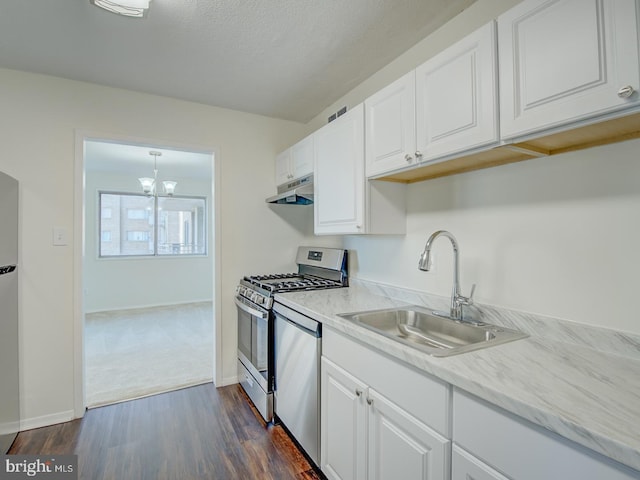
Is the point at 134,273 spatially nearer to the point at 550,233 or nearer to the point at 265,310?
the point at 265,310

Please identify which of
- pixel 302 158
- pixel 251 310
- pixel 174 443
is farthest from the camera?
pixel 302 158

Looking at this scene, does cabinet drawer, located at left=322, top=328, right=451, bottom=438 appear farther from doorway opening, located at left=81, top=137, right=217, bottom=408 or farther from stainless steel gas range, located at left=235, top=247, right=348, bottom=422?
doorway opening, located at left=81, top=137, right=217, bottom=408

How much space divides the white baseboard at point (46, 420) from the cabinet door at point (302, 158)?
2.45 meters

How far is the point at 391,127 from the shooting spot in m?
1.67

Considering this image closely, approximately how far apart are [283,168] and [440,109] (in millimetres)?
1765

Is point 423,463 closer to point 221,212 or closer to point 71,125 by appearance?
point 221,212

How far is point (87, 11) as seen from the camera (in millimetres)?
1622

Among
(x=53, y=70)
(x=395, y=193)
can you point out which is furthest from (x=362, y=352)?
(x=53, y=70)

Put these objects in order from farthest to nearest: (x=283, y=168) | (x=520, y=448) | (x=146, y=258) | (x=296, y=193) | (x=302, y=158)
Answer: (x=146, y=258) < (x=283, y=168) < (x=302, y=158) < (x=296, y=193) < (x=520, y=448)

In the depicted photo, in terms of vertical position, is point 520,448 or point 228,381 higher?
point 520,448

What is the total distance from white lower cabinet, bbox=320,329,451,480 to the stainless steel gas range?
2.14ft

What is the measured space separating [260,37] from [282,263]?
189 cm

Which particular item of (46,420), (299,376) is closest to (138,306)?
(46,420)

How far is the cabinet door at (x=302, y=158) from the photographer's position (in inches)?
97.3
